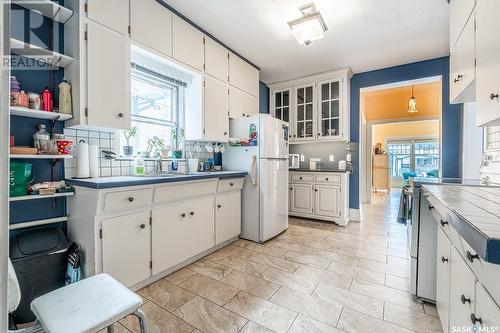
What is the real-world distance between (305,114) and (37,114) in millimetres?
3709

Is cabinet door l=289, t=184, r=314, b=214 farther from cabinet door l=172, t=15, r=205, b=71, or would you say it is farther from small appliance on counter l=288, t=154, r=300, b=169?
cabinet door l=172, t=15, r=205, b=71

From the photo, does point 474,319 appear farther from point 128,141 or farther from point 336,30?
point 336,30

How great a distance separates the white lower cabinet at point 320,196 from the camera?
3760 mm

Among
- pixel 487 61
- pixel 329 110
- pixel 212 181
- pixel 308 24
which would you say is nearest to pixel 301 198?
pixel 329 110

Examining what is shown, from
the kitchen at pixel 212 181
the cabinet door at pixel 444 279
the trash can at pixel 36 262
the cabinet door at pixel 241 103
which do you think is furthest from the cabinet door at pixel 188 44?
the cabinet door at pixel 444 279

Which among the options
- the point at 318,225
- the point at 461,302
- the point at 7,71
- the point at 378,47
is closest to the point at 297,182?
the point at 318,225

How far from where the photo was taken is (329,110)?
397cm

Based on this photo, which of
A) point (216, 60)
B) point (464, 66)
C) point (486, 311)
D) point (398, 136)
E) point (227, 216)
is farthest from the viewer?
point (398, 136)

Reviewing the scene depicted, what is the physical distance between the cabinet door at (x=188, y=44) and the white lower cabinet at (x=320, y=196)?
2496mm

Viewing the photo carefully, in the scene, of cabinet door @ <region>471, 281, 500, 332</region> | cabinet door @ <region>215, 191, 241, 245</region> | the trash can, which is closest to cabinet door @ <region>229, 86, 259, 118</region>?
cabinet door @ <region>215, 191, 241, 245</region>

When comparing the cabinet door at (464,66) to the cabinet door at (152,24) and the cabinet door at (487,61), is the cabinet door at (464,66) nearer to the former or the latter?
the cabinet door at (487,61)

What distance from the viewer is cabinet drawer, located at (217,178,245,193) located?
8.75 ft

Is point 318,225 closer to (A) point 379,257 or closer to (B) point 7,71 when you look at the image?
(A) point 379,257

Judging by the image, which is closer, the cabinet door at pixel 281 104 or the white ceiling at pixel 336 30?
the white ceiling at pixel 336 30
